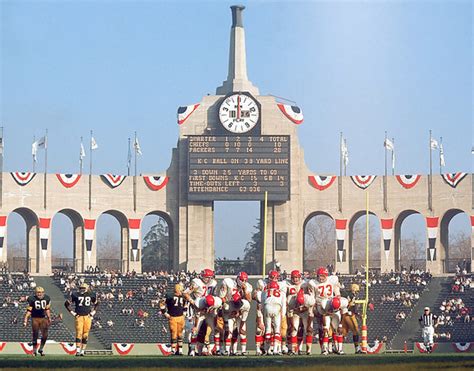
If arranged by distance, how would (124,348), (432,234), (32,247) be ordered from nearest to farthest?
1. (124,348)
2. (432,234)
3. (32,247)

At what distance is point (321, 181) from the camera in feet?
267

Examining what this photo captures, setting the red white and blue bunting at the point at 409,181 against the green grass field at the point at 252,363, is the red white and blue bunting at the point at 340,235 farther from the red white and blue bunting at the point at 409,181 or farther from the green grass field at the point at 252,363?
the green grass field at the point at 252,363

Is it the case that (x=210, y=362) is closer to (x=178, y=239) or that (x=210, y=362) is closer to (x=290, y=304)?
(x=290, y=304)

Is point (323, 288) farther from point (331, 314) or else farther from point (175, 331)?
point (175, 331)

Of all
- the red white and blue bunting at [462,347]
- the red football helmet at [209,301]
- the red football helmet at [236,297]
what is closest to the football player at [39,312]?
the red football helmet at [209,301]

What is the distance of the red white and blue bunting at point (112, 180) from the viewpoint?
81000 mm

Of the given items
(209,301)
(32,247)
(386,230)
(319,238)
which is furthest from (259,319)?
(319,238)

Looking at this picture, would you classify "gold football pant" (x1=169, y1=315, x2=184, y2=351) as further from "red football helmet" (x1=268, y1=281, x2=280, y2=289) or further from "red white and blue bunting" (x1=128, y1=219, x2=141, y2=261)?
"red white and blue bunting" (x1=128, y1=219, x2=141, y2=261)

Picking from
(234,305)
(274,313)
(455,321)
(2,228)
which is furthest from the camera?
(2,228)

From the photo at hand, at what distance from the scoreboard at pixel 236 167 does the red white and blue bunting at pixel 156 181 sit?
2585 mm

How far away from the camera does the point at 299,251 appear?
80750 mm

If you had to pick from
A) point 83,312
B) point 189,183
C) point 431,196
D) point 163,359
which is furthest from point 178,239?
point 163,359

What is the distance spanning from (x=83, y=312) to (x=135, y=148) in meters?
45.9

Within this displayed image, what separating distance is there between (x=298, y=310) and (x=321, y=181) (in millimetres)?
42464
